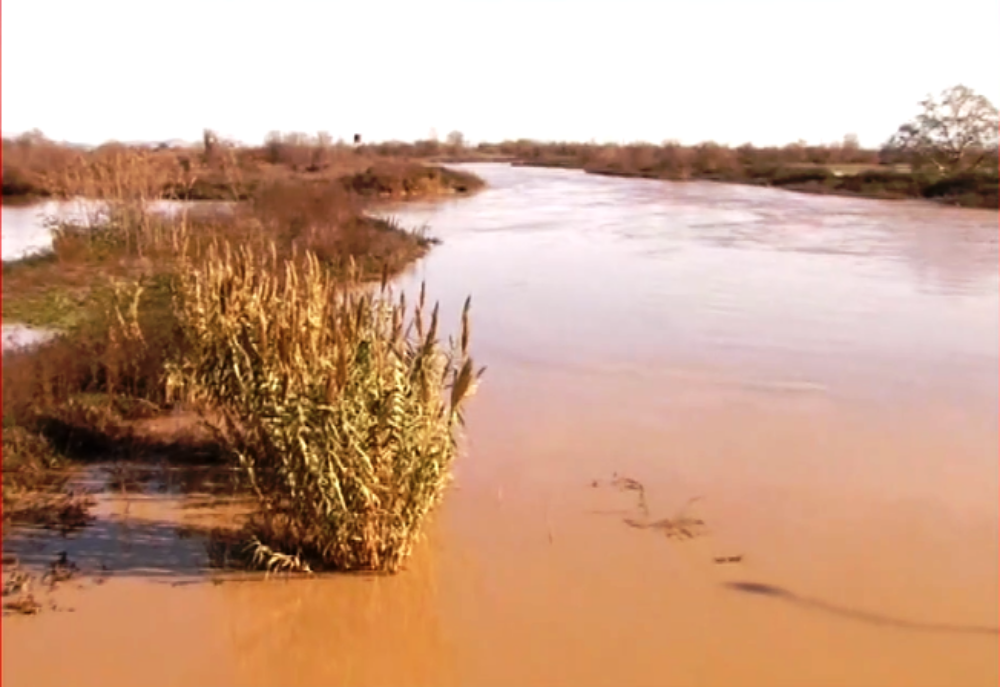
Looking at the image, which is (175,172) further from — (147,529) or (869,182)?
(869,182)

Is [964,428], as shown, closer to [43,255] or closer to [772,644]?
[772,644]

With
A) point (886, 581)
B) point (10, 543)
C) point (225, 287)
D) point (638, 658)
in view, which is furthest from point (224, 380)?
point (886, 581)

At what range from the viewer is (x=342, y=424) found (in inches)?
171

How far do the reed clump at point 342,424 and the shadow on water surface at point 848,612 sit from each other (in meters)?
1.55

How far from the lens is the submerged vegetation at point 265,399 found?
4434 mm

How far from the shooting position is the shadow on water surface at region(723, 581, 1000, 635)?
14.8 feet

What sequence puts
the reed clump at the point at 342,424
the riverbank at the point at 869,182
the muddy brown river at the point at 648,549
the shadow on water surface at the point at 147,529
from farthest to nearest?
1. the riverbank at the point at 869,182
2. the shadow on water surface at the point at 147,529
3. the reed clump at the point at 342,424
4. the muddy brown river at the point at 648,549

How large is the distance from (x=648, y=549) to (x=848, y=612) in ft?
3.38

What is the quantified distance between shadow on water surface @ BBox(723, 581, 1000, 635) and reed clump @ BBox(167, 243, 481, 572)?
155 centimetres

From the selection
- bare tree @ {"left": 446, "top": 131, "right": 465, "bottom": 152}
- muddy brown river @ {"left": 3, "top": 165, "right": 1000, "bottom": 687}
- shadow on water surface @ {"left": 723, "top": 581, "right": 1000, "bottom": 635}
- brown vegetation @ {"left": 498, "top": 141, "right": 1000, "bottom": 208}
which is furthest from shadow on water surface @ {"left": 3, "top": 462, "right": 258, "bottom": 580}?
bare tree @ {"left": 446, "top": 131, "right": 465, "bottom": 152}

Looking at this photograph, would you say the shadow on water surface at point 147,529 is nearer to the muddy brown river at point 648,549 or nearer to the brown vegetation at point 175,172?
the muddy brown river at point 648,549

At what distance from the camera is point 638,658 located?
420cm

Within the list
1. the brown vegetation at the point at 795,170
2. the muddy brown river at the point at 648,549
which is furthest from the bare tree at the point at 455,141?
the muddy brown river at the point at 648,549

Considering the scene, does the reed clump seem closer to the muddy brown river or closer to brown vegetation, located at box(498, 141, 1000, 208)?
the muddy brown river
